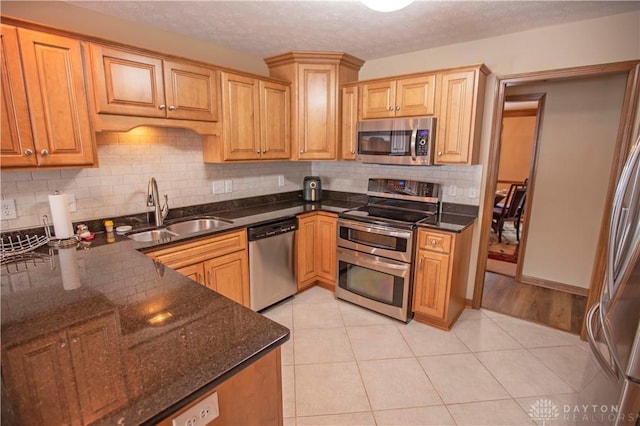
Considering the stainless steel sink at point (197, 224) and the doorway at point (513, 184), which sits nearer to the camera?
the stainless steel sink at point (197, 224)

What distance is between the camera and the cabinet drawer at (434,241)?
260cm

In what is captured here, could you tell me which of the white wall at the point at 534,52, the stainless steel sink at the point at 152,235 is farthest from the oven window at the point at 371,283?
the stainless steel sink at the point at 152,235

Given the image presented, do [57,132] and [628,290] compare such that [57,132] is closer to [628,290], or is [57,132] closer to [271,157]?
[271,157]

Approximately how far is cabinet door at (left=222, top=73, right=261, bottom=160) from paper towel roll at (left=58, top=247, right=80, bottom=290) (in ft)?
4.29

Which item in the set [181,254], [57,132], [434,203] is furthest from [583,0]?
[57,132]

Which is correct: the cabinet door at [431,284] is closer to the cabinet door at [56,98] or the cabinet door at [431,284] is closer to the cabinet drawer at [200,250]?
the cabinet drawer at [200,250]

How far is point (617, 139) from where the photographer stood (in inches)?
94.3

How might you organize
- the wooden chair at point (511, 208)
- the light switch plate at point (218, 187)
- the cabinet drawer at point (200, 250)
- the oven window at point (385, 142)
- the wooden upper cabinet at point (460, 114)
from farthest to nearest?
the wooden chair at point (511, 208), the light switch plate at point (218, 187), the oven window at point (385, 142), the wooden upper cabinet at point (460, 114), the cabinet drawer at point (200, 250)

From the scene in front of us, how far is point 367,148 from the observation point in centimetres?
306

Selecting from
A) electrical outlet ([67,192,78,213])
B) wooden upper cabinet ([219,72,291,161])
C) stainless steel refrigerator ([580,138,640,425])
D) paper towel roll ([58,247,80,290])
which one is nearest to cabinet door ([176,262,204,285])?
paper towel roll ([58,247,80,290])

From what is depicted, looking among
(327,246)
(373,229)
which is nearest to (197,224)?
(327,246)

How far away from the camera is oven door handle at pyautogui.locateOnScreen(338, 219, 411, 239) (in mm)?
2691

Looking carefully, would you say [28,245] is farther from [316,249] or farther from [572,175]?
[572,175]

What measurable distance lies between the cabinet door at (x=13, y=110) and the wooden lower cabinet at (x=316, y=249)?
2.02 meters
